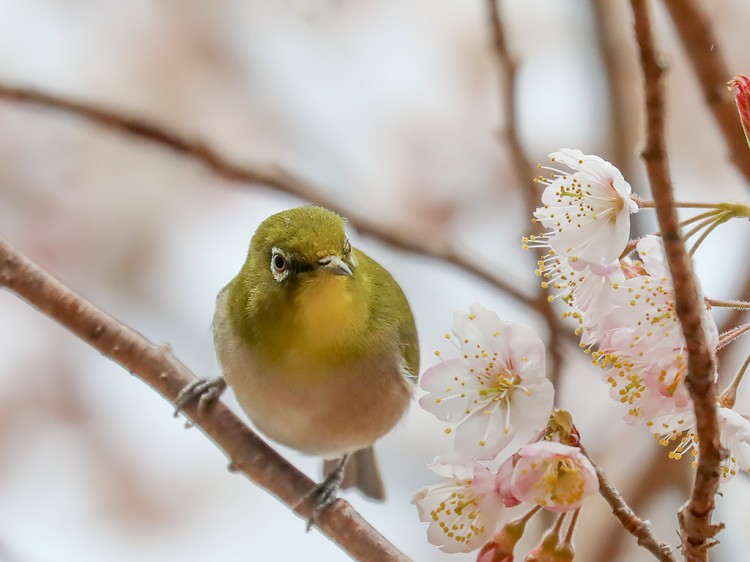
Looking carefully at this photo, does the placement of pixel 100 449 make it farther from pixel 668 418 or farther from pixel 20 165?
pixel 668 418

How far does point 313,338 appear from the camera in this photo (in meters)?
2.69

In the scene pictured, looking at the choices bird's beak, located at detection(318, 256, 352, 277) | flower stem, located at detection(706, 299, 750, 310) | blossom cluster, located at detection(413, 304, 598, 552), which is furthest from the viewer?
bird's beak, located at detection(318, 256, 352, 277)

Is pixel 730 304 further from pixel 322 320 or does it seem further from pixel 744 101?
pixel 322 320

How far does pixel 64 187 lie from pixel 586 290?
182 inches

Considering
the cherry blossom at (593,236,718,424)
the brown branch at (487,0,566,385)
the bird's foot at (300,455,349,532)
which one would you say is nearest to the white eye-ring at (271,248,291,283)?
the bird's foot at (300,455,349,532)

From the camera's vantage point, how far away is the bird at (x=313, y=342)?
262cm

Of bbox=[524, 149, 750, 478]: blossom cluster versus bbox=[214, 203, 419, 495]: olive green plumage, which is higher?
bbox=[214, 203, 419, 495]: olive green plumage

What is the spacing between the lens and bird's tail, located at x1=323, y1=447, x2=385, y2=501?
12.2 ft

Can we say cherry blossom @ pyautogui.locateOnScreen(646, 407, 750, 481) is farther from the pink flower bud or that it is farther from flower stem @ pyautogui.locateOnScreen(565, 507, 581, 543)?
the pink flower bud

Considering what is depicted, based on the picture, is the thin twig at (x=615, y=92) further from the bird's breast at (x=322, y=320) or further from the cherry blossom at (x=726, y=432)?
the cherry blossom at (x=726, y=432)

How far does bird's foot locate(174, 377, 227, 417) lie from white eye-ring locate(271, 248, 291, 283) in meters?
0.39

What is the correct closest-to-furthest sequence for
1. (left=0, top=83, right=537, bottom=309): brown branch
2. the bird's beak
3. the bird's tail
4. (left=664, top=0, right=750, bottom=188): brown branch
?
(left=664, top=0, right=750, bottom=188): brown branch, the bird's beak, (left=0, top=83, right=537, bottom=309): brown branch, the bird's tail

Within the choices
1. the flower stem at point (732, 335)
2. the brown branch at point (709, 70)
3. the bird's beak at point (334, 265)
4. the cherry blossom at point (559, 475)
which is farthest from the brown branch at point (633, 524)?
the bird's beak at point (334, 265)

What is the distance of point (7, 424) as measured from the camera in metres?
5.33
